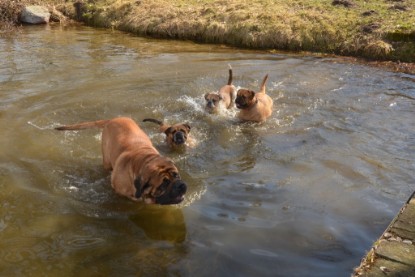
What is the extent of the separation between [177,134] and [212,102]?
1.80 m

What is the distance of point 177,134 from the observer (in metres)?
6.41

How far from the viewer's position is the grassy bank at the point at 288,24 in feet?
40.5

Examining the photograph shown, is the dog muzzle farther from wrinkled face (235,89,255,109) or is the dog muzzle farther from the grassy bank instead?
the grassy bank

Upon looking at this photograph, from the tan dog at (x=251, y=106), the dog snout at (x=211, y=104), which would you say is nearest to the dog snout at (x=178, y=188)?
the tan dog at (x=251, y=106)

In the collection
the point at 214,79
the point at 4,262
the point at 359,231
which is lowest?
the point at 4,262

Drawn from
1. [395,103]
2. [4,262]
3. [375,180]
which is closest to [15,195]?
[4,262]

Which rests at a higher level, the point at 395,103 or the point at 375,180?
the point at 395,103

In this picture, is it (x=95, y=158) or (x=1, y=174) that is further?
(x=95, y=158)

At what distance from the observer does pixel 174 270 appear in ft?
12.6

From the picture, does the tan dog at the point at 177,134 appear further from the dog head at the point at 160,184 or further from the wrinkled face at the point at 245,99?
the dog head at the point at 160,184

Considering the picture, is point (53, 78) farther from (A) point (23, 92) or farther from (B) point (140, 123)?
Result: (B) point (140, 123)

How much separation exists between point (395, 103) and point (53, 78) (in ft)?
24.0

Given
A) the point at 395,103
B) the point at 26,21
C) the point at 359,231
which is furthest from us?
the point at 26,21

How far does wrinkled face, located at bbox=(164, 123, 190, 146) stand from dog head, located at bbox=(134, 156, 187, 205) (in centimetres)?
207
